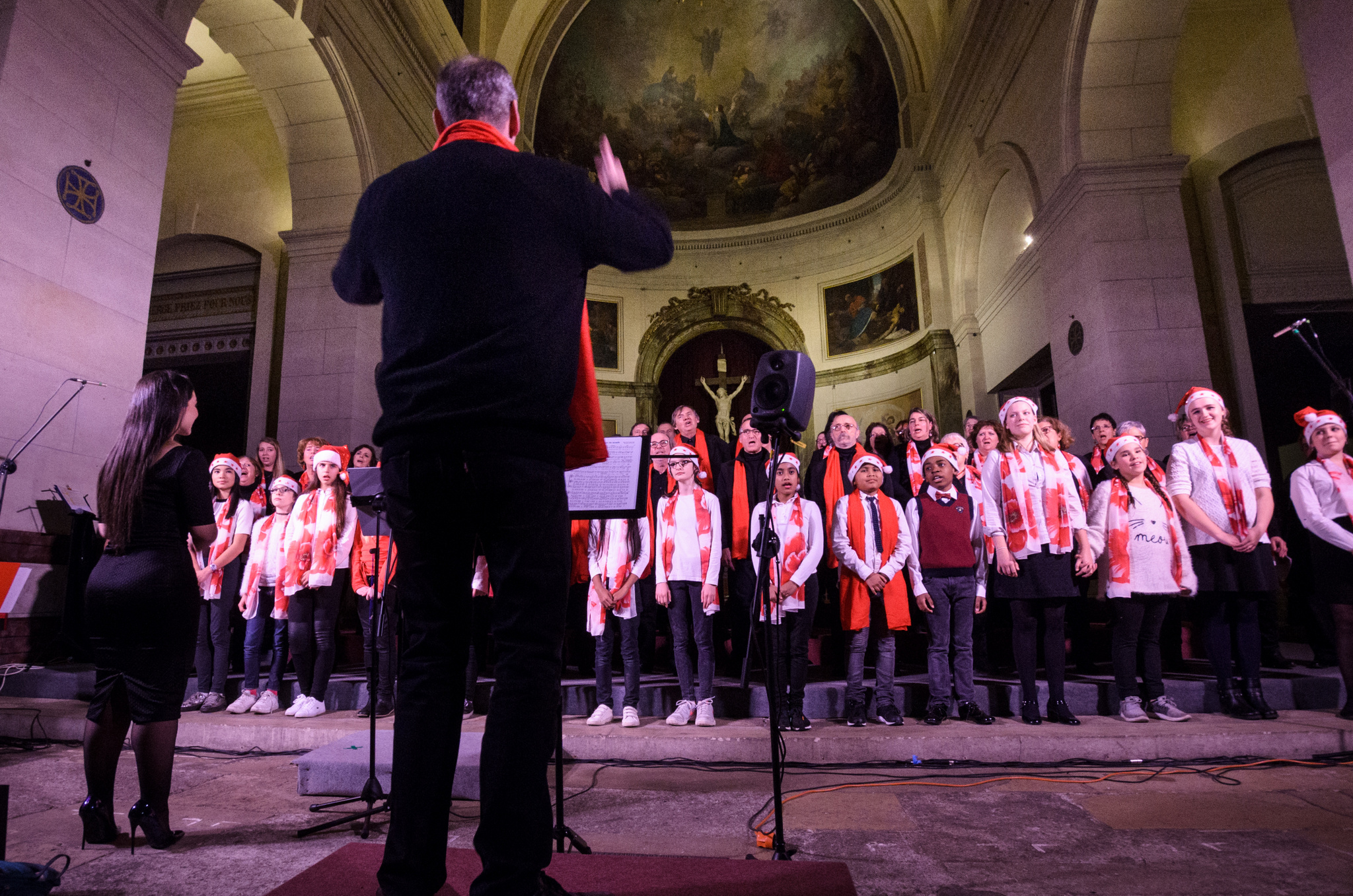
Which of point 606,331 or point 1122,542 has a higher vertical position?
point 606,331

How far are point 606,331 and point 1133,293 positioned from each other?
11.1m

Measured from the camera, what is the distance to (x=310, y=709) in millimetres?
5117


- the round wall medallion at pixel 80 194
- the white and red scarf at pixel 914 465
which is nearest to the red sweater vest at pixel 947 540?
the white and red scarf at pixel 914 465

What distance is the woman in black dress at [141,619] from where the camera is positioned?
2756 mm

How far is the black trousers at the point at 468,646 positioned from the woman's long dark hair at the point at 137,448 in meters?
1.90

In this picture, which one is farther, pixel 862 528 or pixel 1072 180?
pixel 1072 180

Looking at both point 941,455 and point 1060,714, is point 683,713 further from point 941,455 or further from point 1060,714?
point 941,455

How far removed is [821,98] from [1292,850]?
16.5 metres

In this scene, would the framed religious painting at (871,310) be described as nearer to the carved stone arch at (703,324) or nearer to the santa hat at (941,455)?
the carved stone arch at (703,324)

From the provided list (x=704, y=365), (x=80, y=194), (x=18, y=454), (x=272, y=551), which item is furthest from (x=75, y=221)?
(x=704, y=365)

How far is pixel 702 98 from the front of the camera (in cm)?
1705

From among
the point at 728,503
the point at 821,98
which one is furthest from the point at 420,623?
the point at 821,98

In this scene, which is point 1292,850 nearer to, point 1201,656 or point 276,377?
point 1201,656

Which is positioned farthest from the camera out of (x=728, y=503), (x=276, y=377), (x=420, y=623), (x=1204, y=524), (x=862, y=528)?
(x=276, y=377)
